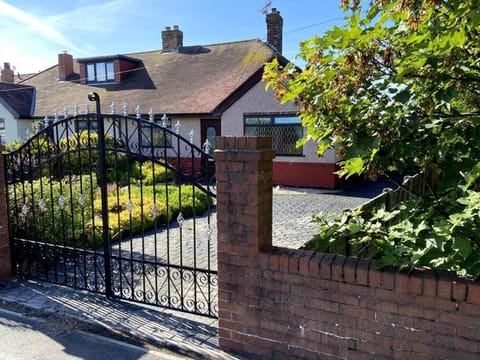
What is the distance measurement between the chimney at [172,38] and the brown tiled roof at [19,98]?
7.58m

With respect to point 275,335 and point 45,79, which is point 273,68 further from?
point 45,79

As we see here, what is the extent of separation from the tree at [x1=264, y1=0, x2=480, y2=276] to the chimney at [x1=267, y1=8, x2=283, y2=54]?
15597 millimetres

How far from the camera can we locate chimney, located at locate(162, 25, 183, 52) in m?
22.7

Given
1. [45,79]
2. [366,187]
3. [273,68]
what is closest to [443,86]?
[273,68]

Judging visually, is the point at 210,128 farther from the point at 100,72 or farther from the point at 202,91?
Answer: the point at 100,72

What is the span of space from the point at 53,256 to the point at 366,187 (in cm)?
1123

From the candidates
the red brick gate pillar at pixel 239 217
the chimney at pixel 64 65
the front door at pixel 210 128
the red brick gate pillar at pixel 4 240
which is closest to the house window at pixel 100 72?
the chimney at pixel 64 65

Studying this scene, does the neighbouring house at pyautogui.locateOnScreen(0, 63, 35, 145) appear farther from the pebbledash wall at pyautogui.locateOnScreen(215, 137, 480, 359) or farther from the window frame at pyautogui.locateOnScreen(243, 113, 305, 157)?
the pebbledash wall at pyautogui.locateOnScreen(215, 137, 480, 359)

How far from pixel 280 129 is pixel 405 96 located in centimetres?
1176

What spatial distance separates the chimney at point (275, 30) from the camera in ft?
58.3

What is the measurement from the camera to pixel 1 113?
2070cm

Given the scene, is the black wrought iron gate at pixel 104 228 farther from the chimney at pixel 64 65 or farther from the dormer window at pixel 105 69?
the chimney at pixel 64 65

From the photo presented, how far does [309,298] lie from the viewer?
131 inches

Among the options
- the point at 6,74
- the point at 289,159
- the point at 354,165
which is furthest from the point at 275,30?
the point at 6,74
